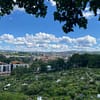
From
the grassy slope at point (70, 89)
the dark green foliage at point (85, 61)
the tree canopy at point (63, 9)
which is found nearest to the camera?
the tree canopy at point (63, 9)

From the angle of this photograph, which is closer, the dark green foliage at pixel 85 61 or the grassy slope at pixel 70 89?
the grassy slope at pixel 70 89

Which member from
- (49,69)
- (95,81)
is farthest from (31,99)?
(49,69)

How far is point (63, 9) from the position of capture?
3.21 metres

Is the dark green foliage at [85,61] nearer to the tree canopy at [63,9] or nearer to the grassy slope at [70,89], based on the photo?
the grassy slope at [70,89]

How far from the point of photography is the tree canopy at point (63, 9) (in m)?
3.15

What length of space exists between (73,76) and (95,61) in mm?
11613

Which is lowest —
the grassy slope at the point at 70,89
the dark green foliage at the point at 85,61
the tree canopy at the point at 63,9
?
the grassy slope at the point at 70,89

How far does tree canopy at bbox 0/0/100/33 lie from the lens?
315 cm

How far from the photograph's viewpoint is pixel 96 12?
311 centimetres

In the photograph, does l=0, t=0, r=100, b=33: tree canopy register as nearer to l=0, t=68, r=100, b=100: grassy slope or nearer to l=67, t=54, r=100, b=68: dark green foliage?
l=0, t=68, r=100, b=100: grassy slope

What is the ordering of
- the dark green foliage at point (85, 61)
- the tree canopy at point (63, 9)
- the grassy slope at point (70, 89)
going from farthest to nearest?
the dark green foliage at point (85, 61)
the grassy slope at point (70, 89)
the tree canopy at point (63, 9)

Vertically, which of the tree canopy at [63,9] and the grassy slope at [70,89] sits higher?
the tree canopy at [63,9]

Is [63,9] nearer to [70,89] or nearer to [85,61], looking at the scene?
[70,89]

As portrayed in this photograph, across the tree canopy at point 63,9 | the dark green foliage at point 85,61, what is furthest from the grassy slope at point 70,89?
the tree canopy at point 63,9
